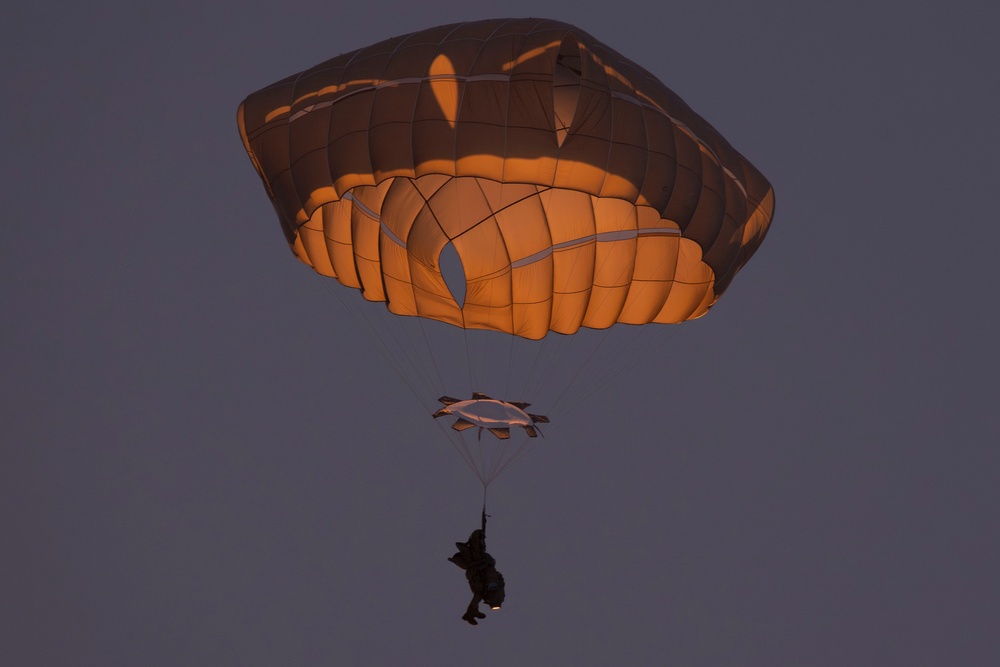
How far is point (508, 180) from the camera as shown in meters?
17.5

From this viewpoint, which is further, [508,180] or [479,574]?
[479,574]

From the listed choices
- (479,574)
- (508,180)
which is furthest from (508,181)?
(479,574)

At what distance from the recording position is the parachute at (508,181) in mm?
17422

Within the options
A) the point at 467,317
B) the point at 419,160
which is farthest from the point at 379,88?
the point at 467,317

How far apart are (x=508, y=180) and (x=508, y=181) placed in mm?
63

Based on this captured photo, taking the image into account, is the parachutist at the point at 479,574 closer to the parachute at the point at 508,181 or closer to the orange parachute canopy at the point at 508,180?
the parachute at the point at 508,181

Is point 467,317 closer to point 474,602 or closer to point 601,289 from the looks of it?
point 601,289

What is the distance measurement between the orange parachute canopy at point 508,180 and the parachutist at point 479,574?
280 centimetres

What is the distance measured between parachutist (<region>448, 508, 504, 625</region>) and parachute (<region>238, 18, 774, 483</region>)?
5.00ft

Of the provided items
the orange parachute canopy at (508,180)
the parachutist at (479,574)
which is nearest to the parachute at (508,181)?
the orange parachute canopy at (508,180)

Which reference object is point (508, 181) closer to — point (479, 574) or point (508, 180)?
point (508, 180)

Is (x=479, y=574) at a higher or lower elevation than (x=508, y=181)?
lower

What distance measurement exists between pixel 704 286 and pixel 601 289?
1211 mm

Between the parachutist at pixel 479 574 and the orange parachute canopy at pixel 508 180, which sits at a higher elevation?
the orange parachute canopy at pixel 508 180
